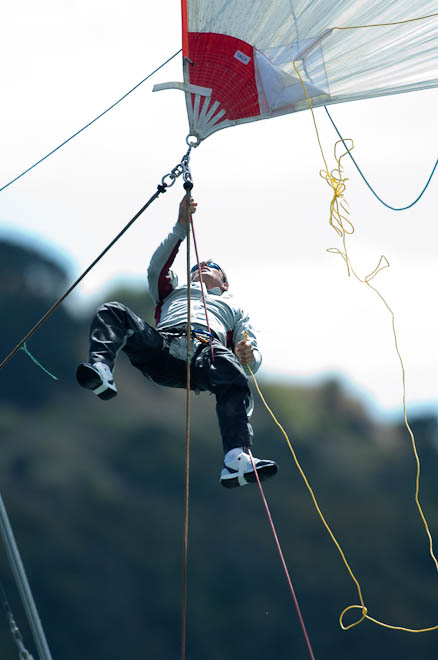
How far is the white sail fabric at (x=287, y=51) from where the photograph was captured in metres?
5.86

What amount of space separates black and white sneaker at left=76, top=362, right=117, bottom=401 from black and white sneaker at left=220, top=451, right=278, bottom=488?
0.62 metres

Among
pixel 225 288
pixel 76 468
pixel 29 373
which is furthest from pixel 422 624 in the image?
pixel 225 288

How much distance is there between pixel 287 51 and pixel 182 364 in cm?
Answer: 154

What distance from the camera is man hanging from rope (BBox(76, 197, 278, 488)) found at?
5.37 meters

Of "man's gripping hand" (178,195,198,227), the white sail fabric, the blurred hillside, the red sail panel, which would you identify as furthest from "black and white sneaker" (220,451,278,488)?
the blurred hillside

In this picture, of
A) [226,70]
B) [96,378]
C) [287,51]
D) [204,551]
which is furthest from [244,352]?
[204,551]

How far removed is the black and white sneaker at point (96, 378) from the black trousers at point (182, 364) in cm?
18

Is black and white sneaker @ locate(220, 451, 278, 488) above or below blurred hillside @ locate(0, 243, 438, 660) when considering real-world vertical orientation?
above

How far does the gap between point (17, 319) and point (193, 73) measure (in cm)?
2578

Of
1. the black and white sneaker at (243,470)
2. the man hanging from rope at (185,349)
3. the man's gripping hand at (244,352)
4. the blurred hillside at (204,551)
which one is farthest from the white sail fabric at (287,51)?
the blurred hillside at (204,551)

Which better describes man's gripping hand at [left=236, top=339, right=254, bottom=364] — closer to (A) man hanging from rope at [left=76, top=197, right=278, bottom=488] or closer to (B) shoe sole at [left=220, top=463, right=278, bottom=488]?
(A) man hanging from rope at [left=76, top=197, right=278, bottom=488]

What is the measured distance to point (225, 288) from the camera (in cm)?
632

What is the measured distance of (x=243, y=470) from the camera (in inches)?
212

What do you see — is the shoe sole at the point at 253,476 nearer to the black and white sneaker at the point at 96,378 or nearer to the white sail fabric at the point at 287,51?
the black and white sneaker at the point at 96,378
